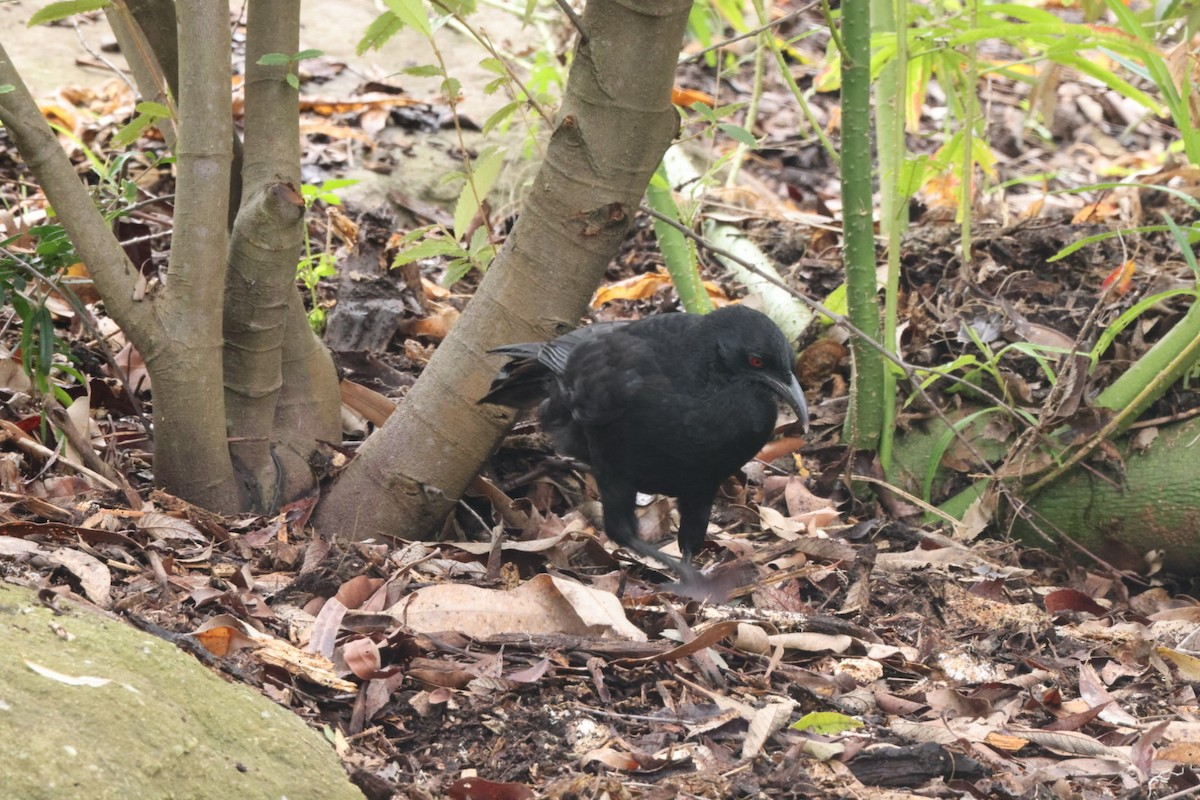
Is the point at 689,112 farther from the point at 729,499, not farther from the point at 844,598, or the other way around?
the point at 844,598

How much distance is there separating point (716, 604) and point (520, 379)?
3.13ft

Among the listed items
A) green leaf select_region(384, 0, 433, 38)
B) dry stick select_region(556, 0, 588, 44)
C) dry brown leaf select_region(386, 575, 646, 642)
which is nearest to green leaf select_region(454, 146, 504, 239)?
green leaf select_region(384, 0, 433, 38)

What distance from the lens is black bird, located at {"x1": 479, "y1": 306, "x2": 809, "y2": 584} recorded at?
153 inches

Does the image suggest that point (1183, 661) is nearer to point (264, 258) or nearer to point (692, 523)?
point (692, 523)

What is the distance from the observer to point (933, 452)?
4.51 m

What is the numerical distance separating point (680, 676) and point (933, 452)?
76.3 inches

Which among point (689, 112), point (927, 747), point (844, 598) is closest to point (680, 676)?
point (927, 747)

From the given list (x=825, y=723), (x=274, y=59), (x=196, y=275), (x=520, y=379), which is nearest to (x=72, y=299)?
(x=196, y=275)

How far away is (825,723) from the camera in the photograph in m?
2.73

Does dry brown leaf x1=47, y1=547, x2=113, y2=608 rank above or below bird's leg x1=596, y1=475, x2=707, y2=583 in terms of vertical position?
above

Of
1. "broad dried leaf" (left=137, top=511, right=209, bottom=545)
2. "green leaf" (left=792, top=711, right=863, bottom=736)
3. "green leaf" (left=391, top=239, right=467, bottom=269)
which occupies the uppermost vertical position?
"green leaf" (left=391, top=239, right=467, bottom=269)

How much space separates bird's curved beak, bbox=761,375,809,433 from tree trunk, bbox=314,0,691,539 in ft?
2.11

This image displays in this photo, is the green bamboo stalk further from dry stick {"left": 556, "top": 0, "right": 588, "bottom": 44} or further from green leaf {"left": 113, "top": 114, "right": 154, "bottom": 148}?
green leaf {"left": 113, "top": 114, "right": 154, "bottom": 148}

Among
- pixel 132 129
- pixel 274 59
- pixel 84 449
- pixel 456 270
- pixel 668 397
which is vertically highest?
pixel 274 59
